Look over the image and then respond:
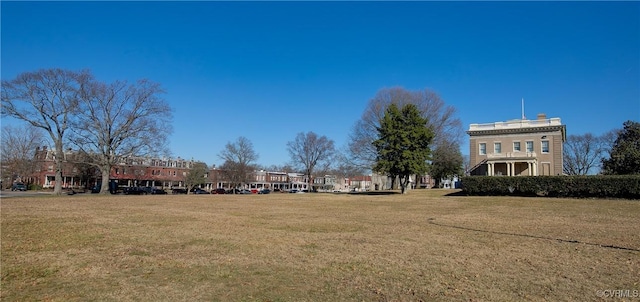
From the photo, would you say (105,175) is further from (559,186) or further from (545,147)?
(545,147)

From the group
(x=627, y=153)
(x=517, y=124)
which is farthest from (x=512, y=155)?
(x=627, y=153)

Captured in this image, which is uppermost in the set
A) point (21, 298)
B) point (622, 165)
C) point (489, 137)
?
point (489, 137)

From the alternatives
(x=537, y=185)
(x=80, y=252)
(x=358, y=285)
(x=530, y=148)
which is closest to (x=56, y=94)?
(x=80, y=252)

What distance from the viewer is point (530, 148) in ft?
184

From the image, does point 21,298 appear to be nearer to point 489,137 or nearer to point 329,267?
point 329,267

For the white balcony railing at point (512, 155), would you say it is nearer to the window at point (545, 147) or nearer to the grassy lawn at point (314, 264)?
the window at point (545, 147)

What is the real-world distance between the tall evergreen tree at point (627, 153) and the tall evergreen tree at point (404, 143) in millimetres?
26328

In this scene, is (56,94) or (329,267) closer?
(329,267)

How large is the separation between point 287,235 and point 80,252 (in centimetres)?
552

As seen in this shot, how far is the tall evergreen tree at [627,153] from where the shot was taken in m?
47.4

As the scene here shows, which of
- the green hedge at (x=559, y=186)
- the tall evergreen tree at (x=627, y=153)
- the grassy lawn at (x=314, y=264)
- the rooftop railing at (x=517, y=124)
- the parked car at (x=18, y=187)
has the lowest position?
the parked car at (x=18, y=187)

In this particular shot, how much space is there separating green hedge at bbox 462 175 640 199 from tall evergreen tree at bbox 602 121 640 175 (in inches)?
889

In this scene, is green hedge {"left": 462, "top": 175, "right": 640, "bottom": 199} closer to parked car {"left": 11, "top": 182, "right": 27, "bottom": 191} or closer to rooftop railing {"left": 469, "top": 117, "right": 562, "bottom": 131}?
rooftop railing {"left": 469, "top": 117, "right": 562, "bottom": 131}

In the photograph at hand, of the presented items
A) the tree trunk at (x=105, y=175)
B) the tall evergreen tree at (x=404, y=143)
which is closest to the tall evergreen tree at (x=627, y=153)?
the tall evergreen tree at (x=404, y=143)
